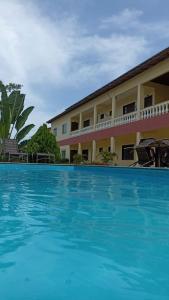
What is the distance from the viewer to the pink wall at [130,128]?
1561 cm

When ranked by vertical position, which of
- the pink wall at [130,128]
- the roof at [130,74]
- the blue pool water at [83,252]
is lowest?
the blue pool water at [83,252]

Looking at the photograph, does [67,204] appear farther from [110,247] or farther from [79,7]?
[79,7]

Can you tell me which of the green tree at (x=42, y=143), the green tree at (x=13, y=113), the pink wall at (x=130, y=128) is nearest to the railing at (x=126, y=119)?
the pink wall at (x=130, y=128)

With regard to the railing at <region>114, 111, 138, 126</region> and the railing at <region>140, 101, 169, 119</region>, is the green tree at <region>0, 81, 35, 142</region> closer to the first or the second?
the railing at <region>114, 111, 138, 126</region>

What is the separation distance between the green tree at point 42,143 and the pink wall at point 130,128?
10.5ft

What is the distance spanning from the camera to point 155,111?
16688 millimetres

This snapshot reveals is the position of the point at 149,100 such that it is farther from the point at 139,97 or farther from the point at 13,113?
the point at 13,113

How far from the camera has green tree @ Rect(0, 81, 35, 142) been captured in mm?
20422

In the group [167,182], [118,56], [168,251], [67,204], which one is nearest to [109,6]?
[118,56]

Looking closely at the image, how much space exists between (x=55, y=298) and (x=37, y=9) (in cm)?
1311

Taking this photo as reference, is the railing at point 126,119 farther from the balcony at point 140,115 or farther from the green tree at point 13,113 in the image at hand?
the green tree at point 13,113

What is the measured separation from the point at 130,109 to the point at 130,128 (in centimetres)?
446

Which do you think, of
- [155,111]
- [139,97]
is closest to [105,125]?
[139,97]

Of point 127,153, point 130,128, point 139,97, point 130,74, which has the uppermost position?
point 130,74
